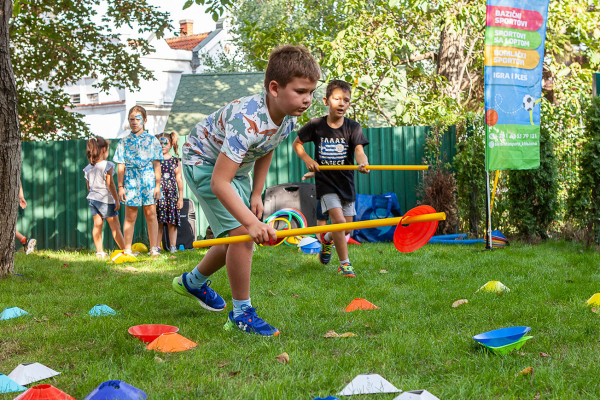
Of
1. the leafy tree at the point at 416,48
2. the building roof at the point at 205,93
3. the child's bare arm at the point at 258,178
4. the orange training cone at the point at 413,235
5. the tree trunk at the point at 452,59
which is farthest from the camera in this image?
the building roof at the point at 205,93

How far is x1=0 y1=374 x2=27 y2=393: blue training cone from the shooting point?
2.07 metres

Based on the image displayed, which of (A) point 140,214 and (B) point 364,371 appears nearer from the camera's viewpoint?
(B) point 364,371

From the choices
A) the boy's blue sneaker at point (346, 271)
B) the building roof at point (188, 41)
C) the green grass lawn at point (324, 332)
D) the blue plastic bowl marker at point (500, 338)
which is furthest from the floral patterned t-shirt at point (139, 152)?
the building roof at point (188, 41)

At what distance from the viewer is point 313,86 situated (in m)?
2.59

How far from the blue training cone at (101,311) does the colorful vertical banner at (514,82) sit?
194 inches

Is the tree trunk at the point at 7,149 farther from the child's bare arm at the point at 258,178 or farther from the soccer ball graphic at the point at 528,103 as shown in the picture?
the soccer ball graphic at the point at 528,103

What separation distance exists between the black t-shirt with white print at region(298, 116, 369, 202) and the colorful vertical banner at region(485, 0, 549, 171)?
7.85 feet

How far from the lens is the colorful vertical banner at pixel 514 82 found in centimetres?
647

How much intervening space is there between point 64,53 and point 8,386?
12.0 meters

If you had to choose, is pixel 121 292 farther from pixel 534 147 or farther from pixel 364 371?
pixel 534 147

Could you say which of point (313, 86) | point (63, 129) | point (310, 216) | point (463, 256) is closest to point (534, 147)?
point (463, 256)

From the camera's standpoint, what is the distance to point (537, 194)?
6.96m

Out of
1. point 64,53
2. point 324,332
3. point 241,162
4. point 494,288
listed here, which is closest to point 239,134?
point 241,162

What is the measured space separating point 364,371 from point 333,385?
20 cm
